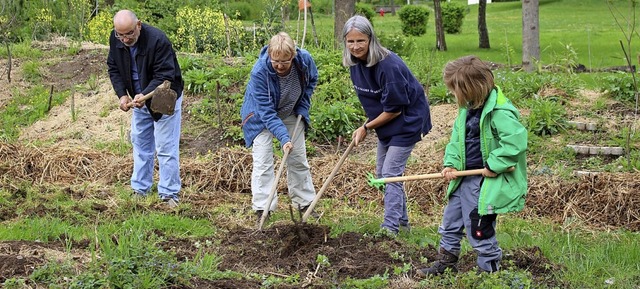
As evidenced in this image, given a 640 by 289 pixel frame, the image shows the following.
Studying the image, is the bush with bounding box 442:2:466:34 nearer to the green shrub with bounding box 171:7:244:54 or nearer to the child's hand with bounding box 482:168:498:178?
the green shrub with bounding box 171:7:244:54

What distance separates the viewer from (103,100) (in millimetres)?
11867

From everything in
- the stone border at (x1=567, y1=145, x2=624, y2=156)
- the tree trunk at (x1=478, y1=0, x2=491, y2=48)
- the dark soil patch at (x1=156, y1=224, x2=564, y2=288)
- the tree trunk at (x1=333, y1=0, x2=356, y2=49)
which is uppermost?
the tree trunk at (x1=333, y1=0, x2=356, y2=49)

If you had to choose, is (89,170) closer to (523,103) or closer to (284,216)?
(284,216)

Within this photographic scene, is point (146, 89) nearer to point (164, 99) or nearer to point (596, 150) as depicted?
point (164, 99)

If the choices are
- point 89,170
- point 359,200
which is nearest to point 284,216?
point 359,200

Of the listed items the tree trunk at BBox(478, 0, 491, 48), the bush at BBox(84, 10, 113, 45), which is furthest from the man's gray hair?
the tree trunk at BBox(478, 0, 491, 48)

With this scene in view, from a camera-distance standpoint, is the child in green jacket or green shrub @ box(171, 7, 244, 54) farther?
green shrub @ box(171, 7, 244, 54)

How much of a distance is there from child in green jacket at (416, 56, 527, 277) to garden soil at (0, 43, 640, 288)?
1.30 ft

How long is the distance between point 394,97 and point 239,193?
2.72 metres

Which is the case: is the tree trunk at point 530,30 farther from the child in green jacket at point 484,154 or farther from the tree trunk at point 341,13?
the child in green jacket at point 484,154

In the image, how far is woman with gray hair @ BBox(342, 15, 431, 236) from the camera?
641 centimetres

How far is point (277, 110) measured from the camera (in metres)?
7.23

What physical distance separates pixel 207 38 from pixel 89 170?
5.10 metres

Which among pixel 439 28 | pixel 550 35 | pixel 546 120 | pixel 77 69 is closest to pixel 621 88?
pixel 546 120
